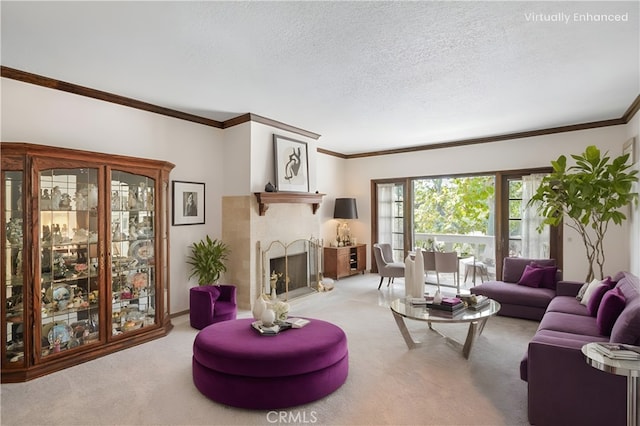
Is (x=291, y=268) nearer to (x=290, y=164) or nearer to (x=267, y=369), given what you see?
(x=290, y=164)

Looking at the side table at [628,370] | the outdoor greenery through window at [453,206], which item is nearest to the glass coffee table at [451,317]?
the side table at [628,370]

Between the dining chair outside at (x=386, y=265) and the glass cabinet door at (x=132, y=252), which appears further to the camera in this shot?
the dining chair outside at (x=386, y=265)

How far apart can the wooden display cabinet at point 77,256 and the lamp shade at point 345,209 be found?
4.01 metres

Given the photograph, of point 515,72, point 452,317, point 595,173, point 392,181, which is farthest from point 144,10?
point 392,181

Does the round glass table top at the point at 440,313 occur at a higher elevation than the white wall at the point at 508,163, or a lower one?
lower

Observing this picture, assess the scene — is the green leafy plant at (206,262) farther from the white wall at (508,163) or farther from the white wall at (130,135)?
the white wall at (508,163)

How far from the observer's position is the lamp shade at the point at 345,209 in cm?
755

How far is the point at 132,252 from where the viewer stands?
3922mm

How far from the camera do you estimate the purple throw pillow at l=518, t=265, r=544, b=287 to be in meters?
4.88

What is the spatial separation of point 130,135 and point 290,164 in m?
2.32

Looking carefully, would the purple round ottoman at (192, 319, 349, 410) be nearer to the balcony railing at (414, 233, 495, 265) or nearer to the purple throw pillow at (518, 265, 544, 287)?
the purple throw pillow at (518, 265, 544, 287)

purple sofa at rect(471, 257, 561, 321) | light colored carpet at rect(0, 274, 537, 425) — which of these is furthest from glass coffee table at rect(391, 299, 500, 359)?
purple sofa at rect(471, 257, 561, 321)

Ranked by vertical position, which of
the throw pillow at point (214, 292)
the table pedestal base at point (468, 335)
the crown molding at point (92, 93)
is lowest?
the table pedestal base at point (468, 335)

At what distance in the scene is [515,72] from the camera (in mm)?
3445
